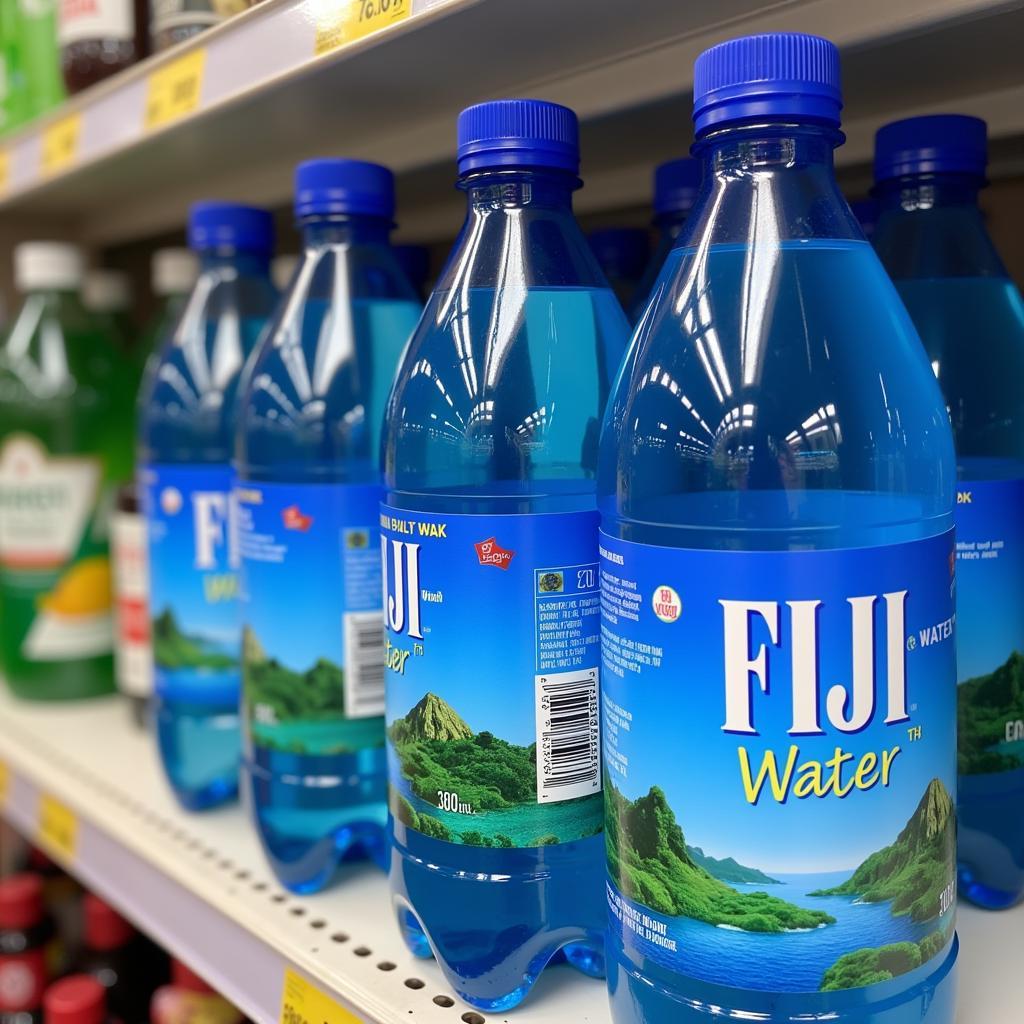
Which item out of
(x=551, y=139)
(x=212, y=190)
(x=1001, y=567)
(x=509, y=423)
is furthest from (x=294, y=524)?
(x=212, y=190)

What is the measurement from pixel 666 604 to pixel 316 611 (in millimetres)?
364

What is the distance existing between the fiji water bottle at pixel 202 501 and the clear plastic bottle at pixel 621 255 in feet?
1.20

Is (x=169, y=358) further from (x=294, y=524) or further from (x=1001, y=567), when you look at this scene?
(x=1001, y=567)

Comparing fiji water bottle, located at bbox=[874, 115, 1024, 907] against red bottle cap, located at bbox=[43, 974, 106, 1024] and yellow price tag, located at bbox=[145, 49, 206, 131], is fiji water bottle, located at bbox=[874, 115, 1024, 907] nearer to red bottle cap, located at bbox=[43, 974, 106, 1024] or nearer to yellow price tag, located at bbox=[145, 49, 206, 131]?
yellow price tag, located at bbox=[145, 49, 206, 131]

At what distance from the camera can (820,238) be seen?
1.83 ft

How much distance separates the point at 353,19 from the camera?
712 millimetres

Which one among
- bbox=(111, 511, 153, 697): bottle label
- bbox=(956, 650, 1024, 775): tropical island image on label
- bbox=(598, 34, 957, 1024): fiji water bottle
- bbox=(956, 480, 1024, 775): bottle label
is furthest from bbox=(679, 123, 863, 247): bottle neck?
bbox=(111, 511, 153, 697): bottle label

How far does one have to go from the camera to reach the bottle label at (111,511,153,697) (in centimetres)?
127

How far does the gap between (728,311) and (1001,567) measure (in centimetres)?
28

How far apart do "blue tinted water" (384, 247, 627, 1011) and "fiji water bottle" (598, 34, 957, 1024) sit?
0.09 meters

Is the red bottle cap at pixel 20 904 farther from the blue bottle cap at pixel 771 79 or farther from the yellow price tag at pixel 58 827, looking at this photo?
the blue bottle cap at pixel 771 79

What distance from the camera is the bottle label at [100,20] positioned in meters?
1.15

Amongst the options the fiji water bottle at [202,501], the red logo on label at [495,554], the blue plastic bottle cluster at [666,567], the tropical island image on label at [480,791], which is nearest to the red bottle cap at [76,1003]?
the fiji water bottle at [202,501]

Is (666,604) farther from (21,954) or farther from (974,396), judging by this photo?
(21,954)
